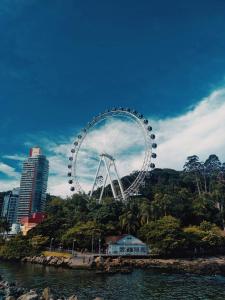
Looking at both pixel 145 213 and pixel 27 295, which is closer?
pixel 27 295

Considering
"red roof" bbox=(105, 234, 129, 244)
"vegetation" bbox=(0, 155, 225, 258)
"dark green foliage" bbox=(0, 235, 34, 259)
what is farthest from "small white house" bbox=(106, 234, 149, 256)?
"dark green foliage" bbox=(0, 235, 34, 259)

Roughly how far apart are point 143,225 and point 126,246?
312 inches

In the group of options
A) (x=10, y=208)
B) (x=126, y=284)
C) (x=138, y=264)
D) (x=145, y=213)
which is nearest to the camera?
(x=126, y=284)

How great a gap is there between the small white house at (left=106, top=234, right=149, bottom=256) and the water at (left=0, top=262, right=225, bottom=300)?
18333 millimetres

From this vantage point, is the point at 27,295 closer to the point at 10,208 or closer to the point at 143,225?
the point at 143,225

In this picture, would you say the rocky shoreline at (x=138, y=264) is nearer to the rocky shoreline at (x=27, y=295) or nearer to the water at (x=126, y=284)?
the water at (x=126, y=284)

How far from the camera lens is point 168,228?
222 feet

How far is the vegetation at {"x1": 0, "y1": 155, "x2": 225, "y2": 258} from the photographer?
68875mm

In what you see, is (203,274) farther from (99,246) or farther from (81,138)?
(81,138)

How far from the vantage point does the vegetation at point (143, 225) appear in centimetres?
6888

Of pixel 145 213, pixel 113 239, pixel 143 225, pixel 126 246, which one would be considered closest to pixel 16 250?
pixel 113 239

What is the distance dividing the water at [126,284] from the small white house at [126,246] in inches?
722

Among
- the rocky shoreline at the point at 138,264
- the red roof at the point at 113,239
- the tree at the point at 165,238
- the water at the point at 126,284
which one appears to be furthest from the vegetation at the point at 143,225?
the water at the point at 126,284

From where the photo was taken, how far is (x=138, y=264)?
5878 cm
